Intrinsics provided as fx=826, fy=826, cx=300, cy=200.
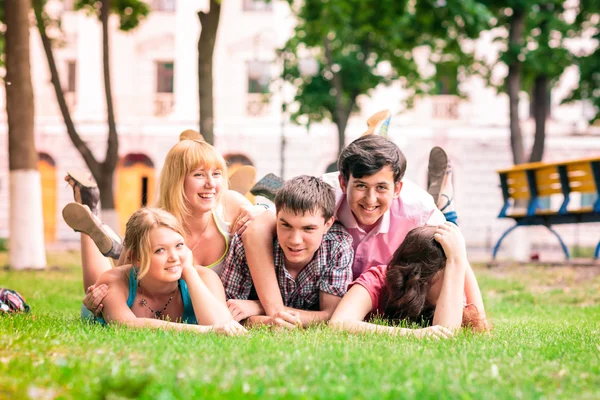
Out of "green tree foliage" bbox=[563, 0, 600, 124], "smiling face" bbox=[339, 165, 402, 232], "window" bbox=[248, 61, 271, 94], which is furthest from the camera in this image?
"window" bbox=[248, 61, 271, 94]

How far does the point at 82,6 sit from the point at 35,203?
254 inches

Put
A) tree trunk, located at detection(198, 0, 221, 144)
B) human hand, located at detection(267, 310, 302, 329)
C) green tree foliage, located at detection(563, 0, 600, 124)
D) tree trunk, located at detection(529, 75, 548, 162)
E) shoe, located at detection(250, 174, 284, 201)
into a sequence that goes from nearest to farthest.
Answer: human hand, located at detection(267, 310, 302, 329), shoe, located at detection(250, 174, 284, 201), tree trunk, located at detection(198, 0, 221, 144), tree trunk, located at detection(529, 75, 548, 162), green tree foliage, located at detection(563, 0, 600, 124)

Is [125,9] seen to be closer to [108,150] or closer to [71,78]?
[108,150]

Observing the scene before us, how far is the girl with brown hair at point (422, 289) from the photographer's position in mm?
5133

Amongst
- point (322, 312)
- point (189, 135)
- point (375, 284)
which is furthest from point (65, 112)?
point (375, 284)

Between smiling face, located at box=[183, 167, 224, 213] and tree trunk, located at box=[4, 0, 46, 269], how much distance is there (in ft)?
24.2

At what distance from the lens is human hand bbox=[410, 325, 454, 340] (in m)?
4.70

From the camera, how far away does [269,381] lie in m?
3.28

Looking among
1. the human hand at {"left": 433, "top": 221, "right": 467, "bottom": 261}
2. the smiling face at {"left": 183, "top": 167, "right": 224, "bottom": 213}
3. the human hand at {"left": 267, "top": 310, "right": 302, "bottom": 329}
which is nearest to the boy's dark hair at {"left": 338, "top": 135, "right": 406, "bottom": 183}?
the human hand at {"left": 433, "top": 221, "right": 467, "bottom": 261}

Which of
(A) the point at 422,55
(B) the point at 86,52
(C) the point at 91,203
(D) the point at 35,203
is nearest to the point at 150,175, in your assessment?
(B) the point at 86,52

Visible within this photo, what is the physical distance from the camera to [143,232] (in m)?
5.23

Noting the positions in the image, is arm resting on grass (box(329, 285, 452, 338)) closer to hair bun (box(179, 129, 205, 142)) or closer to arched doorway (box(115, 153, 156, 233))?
hair bun (box(179, 129, 205, 142))

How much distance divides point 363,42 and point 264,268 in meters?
15.8

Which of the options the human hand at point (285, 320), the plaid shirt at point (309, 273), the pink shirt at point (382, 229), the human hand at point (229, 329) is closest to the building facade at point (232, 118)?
the pink shirt at point (382, 229)
